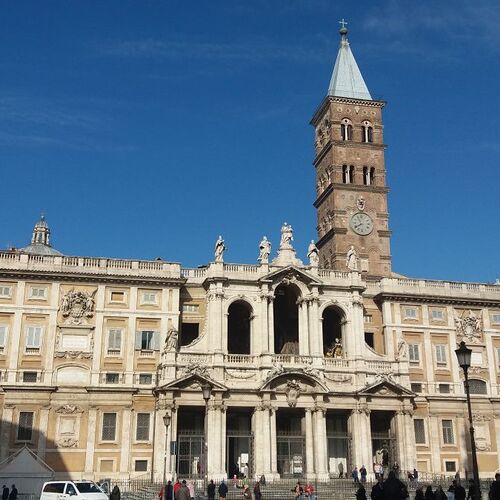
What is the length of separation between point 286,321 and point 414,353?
33.0 feet

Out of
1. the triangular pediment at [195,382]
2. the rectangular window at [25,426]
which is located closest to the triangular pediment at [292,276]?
the triangular pediment at [195,382]

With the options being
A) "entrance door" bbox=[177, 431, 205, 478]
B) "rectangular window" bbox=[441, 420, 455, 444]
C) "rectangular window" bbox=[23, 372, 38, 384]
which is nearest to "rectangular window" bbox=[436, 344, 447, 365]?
"rectangular window" bbox=[441, 420, 455, 444]

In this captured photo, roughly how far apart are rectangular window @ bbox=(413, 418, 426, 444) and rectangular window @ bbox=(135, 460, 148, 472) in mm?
19599

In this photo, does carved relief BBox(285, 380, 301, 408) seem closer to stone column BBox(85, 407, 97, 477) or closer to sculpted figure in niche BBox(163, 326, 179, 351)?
Result: sculpted figure in niche BBox(163, 326, 179, 351)

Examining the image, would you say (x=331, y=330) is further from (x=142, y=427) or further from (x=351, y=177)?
(x=351, y=177)

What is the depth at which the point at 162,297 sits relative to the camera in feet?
166

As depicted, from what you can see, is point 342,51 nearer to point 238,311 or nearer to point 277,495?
point 238,311

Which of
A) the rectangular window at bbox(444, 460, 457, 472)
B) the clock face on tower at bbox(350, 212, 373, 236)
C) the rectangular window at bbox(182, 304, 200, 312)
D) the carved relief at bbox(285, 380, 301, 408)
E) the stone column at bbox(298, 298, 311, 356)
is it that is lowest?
the rectangular window at bbox(444, 460, 457, 472)

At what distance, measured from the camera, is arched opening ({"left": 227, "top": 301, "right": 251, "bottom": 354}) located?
5328cm

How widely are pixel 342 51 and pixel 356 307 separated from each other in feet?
111

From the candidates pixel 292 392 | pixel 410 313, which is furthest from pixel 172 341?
pixel 410 313

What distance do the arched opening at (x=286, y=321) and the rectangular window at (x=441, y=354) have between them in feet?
36.0

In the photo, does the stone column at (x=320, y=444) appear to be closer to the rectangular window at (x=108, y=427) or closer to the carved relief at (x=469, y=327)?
the rectangular window at (x=108, y=427)

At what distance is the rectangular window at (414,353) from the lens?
53562mm
